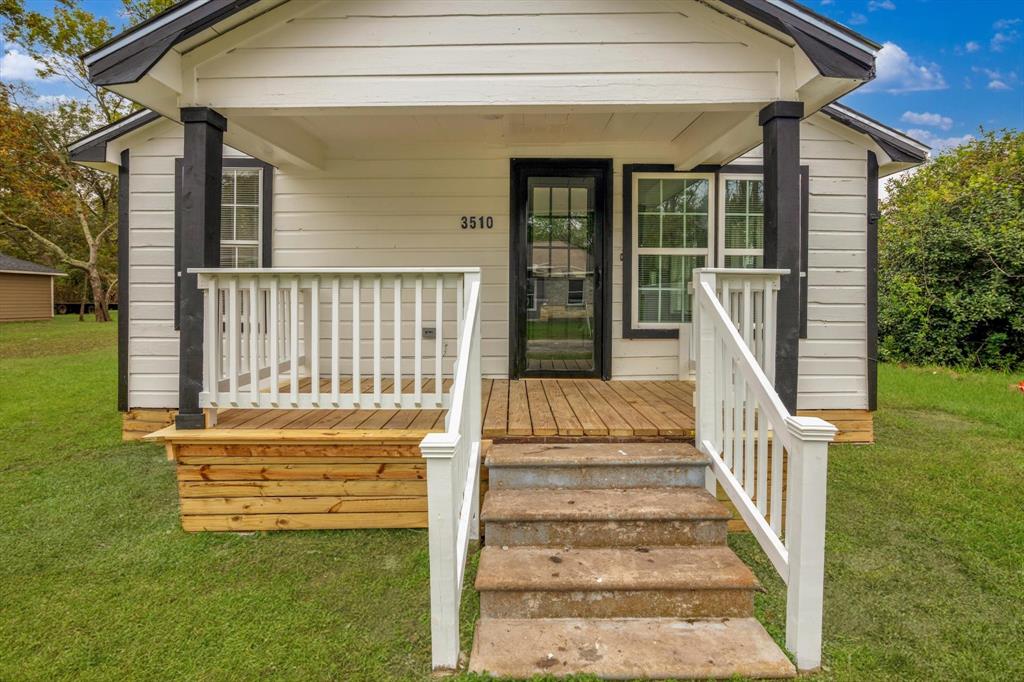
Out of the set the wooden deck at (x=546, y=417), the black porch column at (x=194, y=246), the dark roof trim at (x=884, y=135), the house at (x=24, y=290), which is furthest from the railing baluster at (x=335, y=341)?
the house at (x=24, y=290)

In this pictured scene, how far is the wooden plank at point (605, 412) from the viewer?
10.2 ft

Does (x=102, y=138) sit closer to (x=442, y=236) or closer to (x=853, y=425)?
(x=442, y=236)

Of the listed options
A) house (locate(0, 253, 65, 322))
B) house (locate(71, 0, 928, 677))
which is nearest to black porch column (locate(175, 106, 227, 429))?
house (locate(71, 0, 928, 677))

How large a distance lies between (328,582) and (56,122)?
870 inches

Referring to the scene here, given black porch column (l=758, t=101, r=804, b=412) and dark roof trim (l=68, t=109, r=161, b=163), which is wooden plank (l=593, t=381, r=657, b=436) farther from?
dark roof trim (l=68, t=109, r=161, b=163)

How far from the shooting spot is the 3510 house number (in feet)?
15.9

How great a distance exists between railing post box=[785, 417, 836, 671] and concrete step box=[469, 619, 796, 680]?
0.12 meters

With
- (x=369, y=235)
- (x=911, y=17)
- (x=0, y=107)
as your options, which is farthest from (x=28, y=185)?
A: (x=911, y=17)

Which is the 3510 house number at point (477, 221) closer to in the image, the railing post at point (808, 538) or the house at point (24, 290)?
the railing post at point (808, 538)

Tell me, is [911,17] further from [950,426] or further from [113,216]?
[113,216]

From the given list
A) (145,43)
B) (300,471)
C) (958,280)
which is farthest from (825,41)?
(958,280)

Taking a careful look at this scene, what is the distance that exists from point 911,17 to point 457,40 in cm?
3441

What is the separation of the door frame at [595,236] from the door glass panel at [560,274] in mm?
52

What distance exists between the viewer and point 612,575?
2.25 meters
